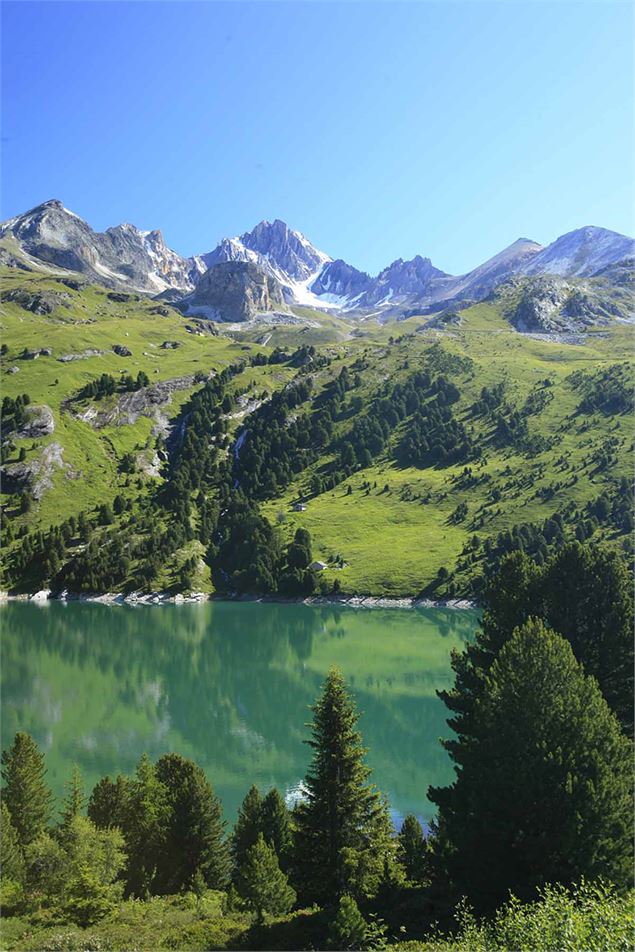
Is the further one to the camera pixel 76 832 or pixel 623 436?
pixel 623 436

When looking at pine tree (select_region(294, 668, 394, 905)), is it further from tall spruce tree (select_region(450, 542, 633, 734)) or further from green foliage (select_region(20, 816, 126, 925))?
tall spruce tree (select_region(450, 542, 633, 734))

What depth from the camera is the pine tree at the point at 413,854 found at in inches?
1223

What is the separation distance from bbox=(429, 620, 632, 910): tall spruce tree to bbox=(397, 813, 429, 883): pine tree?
231 cm

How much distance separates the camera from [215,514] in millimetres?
180250

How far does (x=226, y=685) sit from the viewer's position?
8750 cm

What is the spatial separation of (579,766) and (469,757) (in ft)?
18.3

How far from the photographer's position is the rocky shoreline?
139775mm

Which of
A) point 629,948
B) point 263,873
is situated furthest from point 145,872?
point 629,948

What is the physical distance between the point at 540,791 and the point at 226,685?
67664mm

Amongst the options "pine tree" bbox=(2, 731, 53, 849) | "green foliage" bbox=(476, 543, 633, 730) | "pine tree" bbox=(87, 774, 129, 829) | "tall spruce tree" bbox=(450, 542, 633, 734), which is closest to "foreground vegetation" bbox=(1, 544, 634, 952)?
"pine tree" bbox=(2, 731, 53, 849)

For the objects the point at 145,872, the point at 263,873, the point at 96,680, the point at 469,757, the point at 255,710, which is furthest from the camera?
the point at 96,680

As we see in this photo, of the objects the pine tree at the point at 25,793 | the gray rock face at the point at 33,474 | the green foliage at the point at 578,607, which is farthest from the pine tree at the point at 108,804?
the gray rock face at the point at 33,474

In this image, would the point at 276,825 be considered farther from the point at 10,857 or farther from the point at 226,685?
the point at 226,685

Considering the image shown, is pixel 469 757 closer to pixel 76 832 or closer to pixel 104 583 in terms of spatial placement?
pixel 76 832
